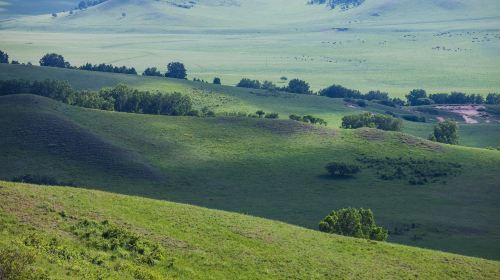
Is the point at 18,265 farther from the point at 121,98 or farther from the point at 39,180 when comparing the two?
the point at 121,98

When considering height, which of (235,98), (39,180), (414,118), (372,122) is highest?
(235,98)

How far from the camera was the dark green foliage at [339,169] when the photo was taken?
97.6 m

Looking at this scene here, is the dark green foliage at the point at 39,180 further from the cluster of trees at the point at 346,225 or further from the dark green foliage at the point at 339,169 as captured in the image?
the dark green foliage at the point at 339,169

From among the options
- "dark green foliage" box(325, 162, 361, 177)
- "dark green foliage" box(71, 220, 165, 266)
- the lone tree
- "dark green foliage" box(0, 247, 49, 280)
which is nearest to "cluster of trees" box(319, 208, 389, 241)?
"dark green foliage" box(71, 220, 165, 266)

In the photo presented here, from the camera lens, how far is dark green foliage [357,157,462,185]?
3841 inches

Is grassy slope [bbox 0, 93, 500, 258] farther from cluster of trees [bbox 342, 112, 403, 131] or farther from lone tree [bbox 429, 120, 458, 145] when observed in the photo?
lone tree [bbox 429, 120, 458, 145]

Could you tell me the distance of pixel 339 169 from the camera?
97562 mm

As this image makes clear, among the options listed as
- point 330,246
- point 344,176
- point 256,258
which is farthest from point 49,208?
point 344,176

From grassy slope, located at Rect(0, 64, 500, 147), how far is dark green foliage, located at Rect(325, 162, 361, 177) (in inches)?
2473

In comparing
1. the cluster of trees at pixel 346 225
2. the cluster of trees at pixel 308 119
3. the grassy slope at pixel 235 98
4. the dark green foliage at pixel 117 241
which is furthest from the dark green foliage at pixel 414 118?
the dark green foliage at pixel 117 241

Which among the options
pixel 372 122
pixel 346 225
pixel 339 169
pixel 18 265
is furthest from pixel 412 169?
pixel 18 265

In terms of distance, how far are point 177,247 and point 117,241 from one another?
3.85 meters

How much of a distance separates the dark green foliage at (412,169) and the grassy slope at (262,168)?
173 cm

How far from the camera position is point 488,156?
107062 millimetres
